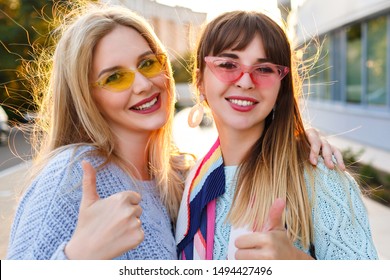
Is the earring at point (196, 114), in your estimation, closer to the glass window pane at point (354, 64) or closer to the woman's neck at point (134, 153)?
the woman's neck at point (134, 153)

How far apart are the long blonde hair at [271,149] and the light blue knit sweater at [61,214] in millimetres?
274

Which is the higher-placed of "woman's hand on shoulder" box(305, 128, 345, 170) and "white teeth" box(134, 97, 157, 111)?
"white teeth" box(134, 97, 157, 111)

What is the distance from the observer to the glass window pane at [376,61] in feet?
30.7

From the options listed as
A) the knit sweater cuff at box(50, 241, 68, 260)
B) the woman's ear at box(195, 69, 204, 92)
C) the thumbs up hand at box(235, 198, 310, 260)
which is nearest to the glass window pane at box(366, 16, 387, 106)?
the woman's ear at box(195, 69, 204, 92)

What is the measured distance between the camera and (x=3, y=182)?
323cm

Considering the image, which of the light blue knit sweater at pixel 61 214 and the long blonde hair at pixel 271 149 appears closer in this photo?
the light blue knit sweater at pixel 61 214

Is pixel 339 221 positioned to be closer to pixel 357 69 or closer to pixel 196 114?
pixel 196 114

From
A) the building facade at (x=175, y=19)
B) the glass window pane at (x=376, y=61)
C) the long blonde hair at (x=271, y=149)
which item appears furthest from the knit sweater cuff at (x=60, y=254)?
the glass window pane at (x=376, y=61)

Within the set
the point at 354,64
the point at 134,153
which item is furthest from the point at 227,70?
the point at 354,64

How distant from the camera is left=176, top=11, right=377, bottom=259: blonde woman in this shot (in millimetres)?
1553

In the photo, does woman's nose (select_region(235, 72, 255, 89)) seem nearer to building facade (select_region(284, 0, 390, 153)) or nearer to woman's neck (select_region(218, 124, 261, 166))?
woman's neck (select_region(218, 124, 261, 166))

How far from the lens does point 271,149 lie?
5.72ft

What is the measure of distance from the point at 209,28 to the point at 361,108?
924cm
